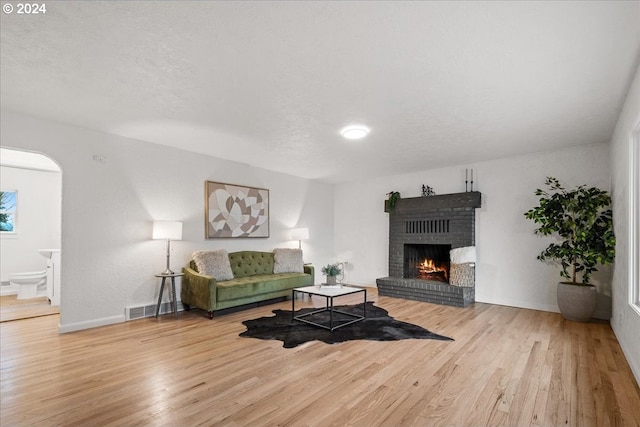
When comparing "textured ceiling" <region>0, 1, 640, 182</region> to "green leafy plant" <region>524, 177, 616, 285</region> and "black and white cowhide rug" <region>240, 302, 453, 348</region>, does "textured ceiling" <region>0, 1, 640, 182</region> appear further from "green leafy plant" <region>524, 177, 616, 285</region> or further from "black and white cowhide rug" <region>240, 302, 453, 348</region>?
"black and white cowhide rug" <region>240, 302, 453, 348</region>

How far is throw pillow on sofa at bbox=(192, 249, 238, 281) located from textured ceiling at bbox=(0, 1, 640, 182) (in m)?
1.77

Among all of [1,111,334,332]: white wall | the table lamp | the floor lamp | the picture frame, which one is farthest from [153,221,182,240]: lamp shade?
the picture frame

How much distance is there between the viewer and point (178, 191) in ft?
16.4

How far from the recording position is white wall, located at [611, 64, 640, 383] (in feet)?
8.73

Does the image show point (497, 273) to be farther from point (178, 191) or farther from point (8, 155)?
point (8, 155)

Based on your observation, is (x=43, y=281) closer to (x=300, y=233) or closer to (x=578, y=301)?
(x=300, y=233)

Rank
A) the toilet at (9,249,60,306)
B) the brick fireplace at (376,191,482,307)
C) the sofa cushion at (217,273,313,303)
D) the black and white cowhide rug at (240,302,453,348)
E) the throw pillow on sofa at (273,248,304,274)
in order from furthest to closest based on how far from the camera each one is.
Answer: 1. the throw pillow on sofa at (273,248,304,274)
2. the brick fireplace at (376,191,482,307)
3. the toilet at (9,249,60,306)
4. the sofa cushion at (217,273,313,303)
5. the black and white cowhide rug at (240,302,453,348)

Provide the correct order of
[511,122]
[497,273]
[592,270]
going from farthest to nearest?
[497,273], [592,270], [511,122]

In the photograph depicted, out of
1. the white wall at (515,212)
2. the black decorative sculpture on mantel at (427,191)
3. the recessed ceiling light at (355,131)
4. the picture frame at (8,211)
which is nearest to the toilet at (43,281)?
the picture frame at (8,211)

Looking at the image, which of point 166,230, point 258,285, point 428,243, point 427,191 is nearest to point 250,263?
point 258,285

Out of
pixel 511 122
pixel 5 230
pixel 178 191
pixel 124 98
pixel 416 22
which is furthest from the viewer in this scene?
pixel 5 230

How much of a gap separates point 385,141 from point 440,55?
214cm

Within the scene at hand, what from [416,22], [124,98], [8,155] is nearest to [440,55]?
[416,22]

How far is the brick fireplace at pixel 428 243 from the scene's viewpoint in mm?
5559
